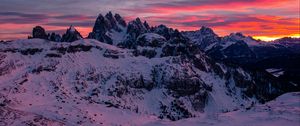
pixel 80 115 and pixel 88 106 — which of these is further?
pixel 88 106

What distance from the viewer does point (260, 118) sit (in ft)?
371

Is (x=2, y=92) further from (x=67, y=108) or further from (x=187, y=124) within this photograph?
(x=187, y=124)

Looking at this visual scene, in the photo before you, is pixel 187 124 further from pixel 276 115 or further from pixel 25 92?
pixel 25 92

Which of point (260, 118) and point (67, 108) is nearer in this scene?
point (260, 118)

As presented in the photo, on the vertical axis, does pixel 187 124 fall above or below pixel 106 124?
above

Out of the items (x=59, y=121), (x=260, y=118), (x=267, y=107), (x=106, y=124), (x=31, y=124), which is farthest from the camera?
(x=106, y=124)

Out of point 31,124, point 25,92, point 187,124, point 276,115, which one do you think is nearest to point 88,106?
point 25,92

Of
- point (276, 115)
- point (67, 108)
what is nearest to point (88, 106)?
point (67, 108)

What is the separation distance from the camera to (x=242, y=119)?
114500 mm

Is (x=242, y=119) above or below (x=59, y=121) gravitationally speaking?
above

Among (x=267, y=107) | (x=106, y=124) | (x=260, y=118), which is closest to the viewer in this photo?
(x=260, y=118)

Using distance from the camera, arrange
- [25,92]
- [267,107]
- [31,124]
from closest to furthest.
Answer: [267,107]
[31,124]
[25,92]

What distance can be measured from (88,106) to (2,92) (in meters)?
35.3

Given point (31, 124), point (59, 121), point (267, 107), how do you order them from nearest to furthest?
point (267, 107) → point (31, 124) → point (59, 121)
